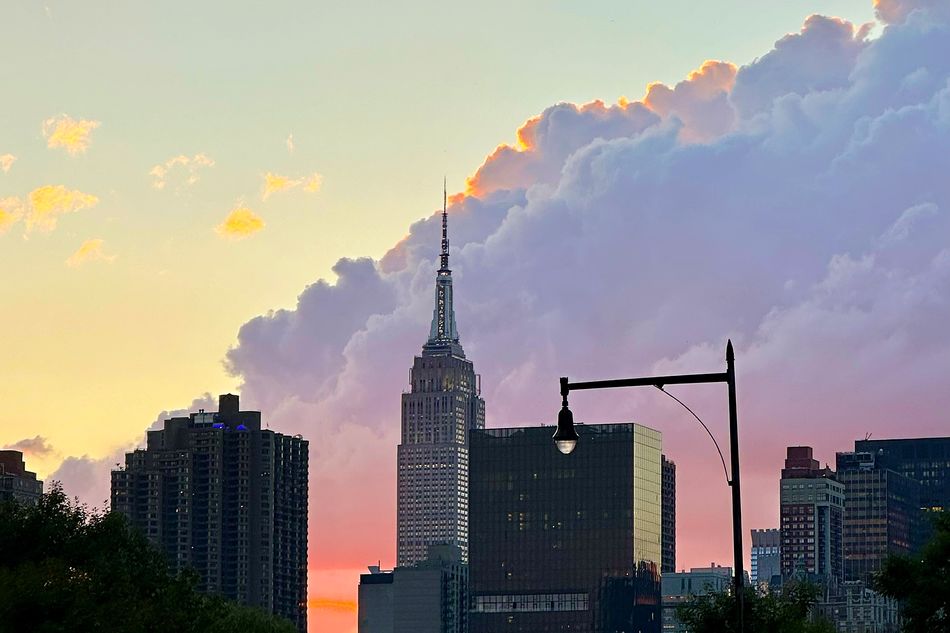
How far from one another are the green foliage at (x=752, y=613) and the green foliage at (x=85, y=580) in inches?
1033

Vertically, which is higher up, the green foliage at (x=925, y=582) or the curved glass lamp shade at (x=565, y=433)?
the curved glass lamp shade at (x=565, y=433)

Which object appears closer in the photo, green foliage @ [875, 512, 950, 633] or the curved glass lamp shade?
the curved glass lamp shade

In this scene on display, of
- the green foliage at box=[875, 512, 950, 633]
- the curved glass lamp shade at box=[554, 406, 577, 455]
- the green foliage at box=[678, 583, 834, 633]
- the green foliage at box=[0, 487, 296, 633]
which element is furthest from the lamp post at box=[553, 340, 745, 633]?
the green foliage at box=[0, 487, 296, 633]

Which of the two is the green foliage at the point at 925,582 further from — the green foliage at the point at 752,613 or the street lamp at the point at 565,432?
the street lamp at the point at 565,432

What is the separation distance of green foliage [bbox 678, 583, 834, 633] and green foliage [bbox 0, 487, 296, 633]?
26.2m

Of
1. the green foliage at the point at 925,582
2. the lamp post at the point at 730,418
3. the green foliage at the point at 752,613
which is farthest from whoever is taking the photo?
the green foliage at the point at 752,613

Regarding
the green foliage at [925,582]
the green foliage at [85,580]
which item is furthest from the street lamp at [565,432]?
the green foliage at [85,580]

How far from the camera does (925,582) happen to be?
86.7 metres

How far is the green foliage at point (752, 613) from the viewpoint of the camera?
106 meters

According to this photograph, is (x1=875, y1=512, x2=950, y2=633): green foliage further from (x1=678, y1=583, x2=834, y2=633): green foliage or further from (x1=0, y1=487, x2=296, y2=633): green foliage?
(x1=0, y1=487, x2=296, y2=633): green foliage

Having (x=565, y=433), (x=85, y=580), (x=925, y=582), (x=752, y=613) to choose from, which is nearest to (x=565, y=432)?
(x=565, y=433)

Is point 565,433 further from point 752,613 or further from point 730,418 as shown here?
point 752,613

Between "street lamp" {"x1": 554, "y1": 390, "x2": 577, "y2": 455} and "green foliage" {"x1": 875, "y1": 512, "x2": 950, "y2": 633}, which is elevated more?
"street lamp" {"x1": 554, "y1": 390, "x2": 577, "y2": 455}

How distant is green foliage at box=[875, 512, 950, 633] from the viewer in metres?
86.0
